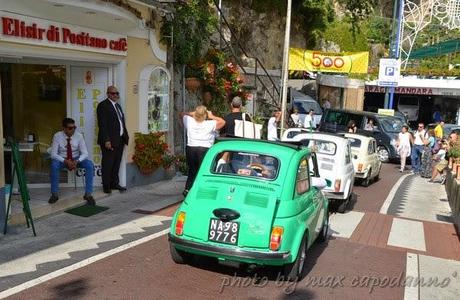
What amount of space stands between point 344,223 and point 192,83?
6.04 m

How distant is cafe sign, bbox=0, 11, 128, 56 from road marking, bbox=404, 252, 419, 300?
20.7 feet

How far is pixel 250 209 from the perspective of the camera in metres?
5.48

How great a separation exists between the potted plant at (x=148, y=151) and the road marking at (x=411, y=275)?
5653 mm

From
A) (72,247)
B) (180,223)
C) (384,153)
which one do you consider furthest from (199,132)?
(384,153)

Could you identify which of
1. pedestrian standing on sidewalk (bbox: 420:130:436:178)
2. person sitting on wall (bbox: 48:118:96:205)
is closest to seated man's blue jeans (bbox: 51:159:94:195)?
person sitting on wall (bbox: 48:118:96:205)

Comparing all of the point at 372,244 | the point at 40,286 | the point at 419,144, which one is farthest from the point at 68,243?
the point at 419,144

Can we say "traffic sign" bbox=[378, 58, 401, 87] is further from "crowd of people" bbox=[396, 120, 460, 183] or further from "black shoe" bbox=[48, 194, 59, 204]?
"black shoe" bbox=[48, 194, 59, 204]

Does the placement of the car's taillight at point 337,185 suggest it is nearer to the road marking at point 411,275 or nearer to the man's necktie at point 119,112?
the road marking at point 411,275

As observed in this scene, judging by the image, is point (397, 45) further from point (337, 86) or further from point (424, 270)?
point (424, 270)

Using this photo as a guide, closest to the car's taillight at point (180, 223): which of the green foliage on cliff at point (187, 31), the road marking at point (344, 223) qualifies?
the road marking at point (344, 223)

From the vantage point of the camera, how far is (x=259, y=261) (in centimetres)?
527

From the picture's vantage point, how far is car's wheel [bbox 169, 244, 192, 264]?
5938 millimetres

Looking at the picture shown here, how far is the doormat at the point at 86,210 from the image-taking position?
846 cm

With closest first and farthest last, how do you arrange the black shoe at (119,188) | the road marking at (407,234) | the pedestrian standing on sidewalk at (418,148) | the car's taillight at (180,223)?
the car's taillight at (180,223), the road marking at (407,234), the black shoe at (119,188), the pedestrian standing on sidewalk at (418,148)
